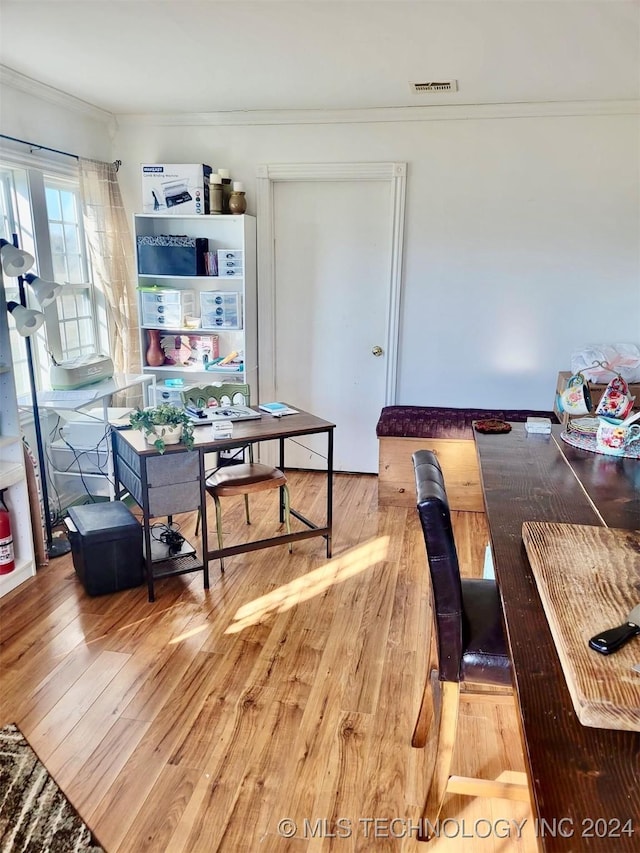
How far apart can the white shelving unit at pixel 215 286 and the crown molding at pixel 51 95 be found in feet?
2.29

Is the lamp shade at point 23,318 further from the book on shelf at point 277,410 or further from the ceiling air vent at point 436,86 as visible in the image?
the ceiling air vent at point 436,86

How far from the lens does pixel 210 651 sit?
2385 mm

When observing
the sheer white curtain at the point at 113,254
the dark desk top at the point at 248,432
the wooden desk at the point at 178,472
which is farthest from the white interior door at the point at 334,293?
the wooden desk at the point at 178,472

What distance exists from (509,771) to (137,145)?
423cm

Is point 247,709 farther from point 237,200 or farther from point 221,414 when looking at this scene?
point 237,200

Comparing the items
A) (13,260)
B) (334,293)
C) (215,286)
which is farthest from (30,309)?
(334,293)

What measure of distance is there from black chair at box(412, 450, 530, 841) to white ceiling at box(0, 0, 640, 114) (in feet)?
6.15

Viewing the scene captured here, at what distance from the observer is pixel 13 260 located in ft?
8.79

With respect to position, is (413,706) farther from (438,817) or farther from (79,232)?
(79,232)

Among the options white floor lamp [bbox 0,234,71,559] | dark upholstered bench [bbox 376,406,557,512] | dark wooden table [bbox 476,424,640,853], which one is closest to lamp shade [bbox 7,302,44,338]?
white floor lamp [bbox 0,234,71,559]

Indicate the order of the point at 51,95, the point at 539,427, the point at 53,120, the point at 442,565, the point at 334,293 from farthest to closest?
1. the point at 334,293
2. the point at 53,120
3. the point at 51,95
4. the point at 539,427
5. the point at 442,565

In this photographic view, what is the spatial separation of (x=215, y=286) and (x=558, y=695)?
378 centimetres

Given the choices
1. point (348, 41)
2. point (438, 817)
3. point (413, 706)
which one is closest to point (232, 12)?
point (348, 41)

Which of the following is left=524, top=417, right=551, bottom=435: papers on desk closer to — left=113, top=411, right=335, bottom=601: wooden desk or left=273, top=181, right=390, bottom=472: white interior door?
left=113, top=411, right=335, bottom=601: wooden desk
